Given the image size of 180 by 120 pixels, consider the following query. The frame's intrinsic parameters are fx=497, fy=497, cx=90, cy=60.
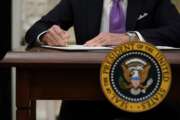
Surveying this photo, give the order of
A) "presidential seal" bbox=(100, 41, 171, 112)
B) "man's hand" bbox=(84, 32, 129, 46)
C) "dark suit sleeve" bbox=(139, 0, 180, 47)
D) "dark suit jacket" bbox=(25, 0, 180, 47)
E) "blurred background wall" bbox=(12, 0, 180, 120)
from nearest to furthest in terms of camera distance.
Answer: "presidential seal" bbox=(100, 41, 171, 112)
"man's hand" bbox=(84, 32, 129, 46)
"dark suit sleeve" bbox=(139, 0, 180, 47)
"dark suit jacket" bbox=(25, 0, 180, 47)
"blurred background wall" bbox=(12, 0, 180, 120)

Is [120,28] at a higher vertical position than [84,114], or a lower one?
higher

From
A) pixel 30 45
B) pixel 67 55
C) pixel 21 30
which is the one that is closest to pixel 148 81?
pixel 67 55

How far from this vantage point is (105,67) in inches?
46.3

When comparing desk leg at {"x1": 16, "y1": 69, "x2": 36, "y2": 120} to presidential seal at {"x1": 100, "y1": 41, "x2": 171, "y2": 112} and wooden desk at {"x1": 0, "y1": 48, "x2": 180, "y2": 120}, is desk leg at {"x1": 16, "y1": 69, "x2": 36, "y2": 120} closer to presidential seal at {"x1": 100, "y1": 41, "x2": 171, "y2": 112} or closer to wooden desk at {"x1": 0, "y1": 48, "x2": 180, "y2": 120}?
wooden desk at {"x1": 0, "y1": 48, "x2": 180, "y2": 120}

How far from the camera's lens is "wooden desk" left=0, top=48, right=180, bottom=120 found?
3.92ft

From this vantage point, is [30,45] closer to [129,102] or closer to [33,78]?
[33,78]

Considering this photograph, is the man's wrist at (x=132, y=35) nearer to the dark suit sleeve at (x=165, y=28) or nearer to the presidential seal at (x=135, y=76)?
the dark suit sleeve at (x=165, y=28)

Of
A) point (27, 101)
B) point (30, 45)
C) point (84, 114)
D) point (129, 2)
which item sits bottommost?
point (84, 114)

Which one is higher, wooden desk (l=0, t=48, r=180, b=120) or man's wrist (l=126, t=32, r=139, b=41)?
man's wrist (l=126, t=32, r=139, b=41)

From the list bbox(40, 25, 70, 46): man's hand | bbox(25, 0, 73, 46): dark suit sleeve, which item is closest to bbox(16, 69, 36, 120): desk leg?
bbox(40, 25, 70, 46): man's hand

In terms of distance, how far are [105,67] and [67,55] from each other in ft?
0.34

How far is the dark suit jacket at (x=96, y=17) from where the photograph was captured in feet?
5.81

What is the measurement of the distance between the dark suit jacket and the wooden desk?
50 centimetres
